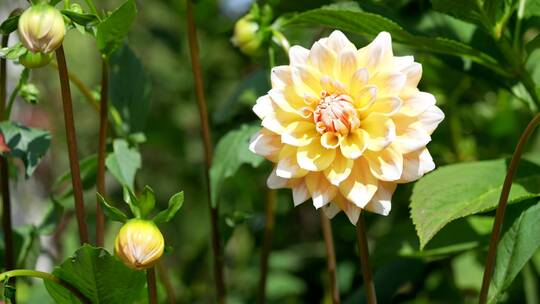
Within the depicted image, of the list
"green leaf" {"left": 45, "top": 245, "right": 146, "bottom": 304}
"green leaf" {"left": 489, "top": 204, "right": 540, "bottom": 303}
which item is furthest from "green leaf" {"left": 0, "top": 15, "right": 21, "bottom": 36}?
"green leaf" {"left": 489, "top": 204, "right": 540, "bottom": 303}

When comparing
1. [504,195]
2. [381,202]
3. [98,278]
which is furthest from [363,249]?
[98,278]

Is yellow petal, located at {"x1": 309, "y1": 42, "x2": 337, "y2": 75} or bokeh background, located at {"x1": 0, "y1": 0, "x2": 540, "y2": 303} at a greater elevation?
yellow petal, located at {"x1": 309, "y1": 42, "x2": 337, "y2": 75}

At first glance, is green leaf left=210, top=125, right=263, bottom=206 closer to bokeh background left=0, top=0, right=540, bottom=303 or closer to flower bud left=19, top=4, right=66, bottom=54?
bokeh background left=0, top=0, right=540, bottom=303

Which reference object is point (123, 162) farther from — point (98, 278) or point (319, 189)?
point (319, 189)

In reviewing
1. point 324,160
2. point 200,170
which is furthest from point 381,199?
point 200,170

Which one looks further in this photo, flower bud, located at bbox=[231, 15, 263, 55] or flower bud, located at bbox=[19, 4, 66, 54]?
flower bud, located at bbox=[231, 15, 263, 55]

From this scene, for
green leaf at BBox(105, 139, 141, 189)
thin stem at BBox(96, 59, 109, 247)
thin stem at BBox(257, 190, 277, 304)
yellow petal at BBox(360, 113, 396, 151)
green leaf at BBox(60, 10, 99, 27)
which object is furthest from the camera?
thin stem at BBox(257, 190, 277, 304)

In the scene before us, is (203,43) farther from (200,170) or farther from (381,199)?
(381,199)

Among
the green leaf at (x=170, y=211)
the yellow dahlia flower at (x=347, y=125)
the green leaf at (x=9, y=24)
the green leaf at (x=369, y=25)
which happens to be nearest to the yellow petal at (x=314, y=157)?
the yellow dahlia flower at (x=347, y=125)
